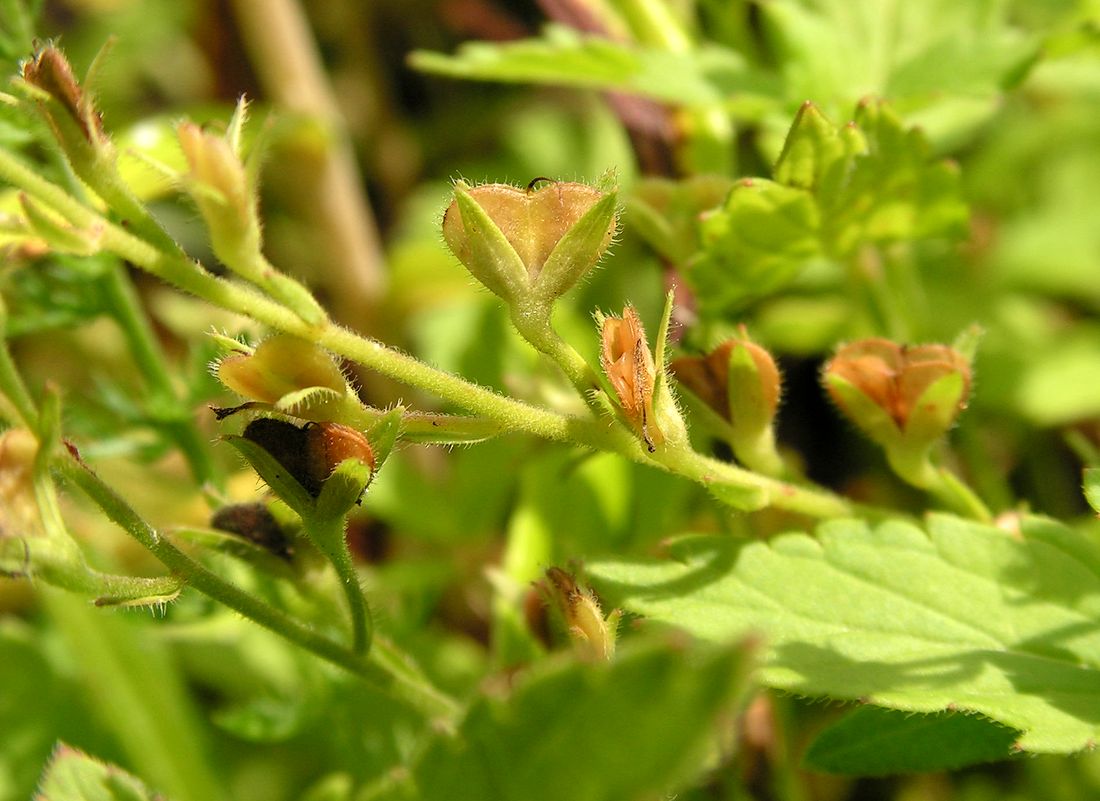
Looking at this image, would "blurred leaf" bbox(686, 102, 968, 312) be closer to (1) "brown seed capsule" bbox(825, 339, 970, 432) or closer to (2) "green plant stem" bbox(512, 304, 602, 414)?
(1) "brown seed capsule" bbox(825, 339, 970, 432)

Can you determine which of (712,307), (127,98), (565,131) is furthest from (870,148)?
(127,98)

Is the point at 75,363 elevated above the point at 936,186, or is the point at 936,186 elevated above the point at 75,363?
the point at 936,186

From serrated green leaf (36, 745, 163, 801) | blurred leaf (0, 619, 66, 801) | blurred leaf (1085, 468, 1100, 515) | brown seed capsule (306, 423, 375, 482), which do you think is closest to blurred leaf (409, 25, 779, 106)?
blurred leaf (1085, 468, 1100, 515)

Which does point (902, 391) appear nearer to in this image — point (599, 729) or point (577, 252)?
point (577, 252)

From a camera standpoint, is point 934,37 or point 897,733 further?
point 934,37

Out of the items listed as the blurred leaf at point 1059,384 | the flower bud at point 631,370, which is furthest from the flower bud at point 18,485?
the blurred leaf at point 1059,384

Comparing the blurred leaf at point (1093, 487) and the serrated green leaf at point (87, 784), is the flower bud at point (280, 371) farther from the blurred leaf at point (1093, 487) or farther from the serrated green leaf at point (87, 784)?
the blurred leaf at point (1093, 487)

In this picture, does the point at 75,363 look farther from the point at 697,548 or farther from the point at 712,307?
the point at 697,548
